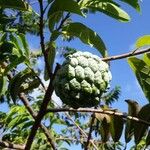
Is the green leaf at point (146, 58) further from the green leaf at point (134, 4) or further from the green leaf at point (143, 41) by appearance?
the green leaf at point (134, 4)

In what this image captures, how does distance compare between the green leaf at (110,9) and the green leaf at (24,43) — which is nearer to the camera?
the green leaf at (110,9)

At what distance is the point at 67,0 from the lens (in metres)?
1.72

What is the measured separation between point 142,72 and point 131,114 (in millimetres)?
201

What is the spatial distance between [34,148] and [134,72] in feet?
4.07

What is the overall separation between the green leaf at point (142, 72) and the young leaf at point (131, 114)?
0.13m

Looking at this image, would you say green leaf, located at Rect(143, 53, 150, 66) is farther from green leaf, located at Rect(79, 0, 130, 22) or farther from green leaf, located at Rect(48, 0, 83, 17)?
green leaf, located at Rect(48, 0, 83, 17)

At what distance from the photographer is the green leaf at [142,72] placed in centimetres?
202

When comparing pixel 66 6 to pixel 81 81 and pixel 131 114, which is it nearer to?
pixel 81 81

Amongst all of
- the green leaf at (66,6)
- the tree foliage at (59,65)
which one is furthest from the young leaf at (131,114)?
the green leaf at (66,6)

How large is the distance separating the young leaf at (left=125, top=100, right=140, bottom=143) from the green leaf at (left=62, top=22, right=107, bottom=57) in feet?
0.83

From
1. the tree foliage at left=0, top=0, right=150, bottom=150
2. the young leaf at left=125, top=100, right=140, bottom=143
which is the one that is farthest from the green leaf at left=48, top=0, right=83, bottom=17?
the young leaf at left=125, top=100, right=140, bottom=143

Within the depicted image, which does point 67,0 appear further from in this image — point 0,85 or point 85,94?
point 0,85

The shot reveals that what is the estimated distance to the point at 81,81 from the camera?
1.67 meters

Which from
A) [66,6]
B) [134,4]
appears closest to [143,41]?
[134,4]
